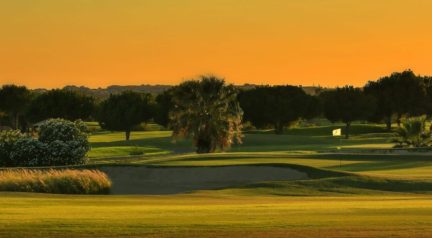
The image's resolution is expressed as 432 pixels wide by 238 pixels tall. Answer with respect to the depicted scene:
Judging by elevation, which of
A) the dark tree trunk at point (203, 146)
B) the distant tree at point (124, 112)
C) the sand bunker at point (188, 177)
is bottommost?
the sand bunker at point (188, 177)

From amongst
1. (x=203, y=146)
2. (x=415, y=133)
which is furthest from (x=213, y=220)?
(x=415, y=133)

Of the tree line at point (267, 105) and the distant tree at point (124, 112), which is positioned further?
the tree line at point (267, 105)

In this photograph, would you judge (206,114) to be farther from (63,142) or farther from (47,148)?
(47,148)

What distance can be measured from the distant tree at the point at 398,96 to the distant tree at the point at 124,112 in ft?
110

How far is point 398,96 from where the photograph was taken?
425ft

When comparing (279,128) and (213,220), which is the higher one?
(279,128)

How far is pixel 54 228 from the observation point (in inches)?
738

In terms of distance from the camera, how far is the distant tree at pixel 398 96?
422 ft

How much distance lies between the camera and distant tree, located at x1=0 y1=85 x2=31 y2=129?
449ft

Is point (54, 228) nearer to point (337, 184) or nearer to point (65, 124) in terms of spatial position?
point (337, 184)

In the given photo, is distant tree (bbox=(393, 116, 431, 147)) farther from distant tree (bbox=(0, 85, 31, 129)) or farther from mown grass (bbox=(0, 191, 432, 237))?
distant tree (bbox=(0, 85, 31, 129))

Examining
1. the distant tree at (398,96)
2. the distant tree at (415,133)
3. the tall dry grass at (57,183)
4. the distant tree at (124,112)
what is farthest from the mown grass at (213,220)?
the distant tree at (398,96)

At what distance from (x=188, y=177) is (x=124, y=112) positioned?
7258 centimetres

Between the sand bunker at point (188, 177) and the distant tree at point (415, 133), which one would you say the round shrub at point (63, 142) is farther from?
the distant tree at point (415, 133)
